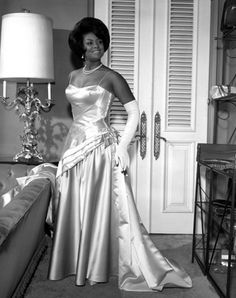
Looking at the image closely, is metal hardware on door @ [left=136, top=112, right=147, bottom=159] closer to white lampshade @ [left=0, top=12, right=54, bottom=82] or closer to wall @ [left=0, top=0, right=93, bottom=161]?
wall @ [left=0, top=0, right=93, bottom=161]

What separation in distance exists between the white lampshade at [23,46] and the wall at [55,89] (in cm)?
61

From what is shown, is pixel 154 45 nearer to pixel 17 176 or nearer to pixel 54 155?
pixel 54 155

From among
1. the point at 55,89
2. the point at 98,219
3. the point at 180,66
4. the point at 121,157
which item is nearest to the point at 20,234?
the point at 98,219

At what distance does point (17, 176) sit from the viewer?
8.77 ft

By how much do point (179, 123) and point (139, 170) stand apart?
0.54 meters

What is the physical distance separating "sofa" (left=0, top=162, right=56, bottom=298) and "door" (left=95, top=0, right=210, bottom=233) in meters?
1.32

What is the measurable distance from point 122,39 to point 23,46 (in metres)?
0.99

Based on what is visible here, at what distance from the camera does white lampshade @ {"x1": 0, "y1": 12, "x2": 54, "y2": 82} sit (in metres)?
2.82

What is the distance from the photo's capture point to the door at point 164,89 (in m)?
3.50

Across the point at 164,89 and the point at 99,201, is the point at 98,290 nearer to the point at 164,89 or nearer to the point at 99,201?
the point at 99,201

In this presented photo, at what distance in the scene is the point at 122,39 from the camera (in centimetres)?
350

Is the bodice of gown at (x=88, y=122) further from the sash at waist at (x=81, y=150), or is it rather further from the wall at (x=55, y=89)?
the wall at (x=55, y=89)

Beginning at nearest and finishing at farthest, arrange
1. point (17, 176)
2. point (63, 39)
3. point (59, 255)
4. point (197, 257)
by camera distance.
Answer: point (59, 255), point (17, 176), point (197, 257), point (63, 39)

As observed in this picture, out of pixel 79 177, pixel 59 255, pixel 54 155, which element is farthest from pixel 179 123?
pixel 59 255
